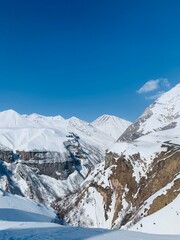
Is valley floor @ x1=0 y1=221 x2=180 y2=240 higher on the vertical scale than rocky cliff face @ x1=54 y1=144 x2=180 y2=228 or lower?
lower

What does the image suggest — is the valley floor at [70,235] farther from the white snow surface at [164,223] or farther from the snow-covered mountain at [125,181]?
the snow-covered mountain at [125,181]

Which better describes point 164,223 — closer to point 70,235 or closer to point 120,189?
point 70,235

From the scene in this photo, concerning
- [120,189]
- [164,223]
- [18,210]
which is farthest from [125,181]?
[164,223]

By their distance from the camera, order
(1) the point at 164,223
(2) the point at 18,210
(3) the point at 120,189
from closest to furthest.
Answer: (1) the point at 164,223 → (2) the point at 18,210 → (3) the point at 120,189

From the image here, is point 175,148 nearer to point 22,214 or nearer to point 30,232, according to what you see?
point 22,214

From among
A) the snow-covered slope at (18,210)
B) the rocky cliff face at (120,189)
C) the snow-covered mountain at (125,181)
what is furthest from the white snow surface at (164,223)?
the snow-covered mountain at (125,181)

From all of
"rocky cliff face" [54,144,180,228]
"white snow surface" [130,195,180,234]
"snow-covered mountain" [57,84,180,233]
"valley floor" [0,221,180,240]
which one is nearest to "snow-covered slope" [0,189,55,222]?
"white snow surface" [130,195,180,234]

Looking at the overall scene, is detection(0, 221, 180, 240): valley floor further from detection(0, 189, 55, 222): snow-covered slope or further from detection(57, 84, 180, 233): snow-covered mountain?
detection(57, 84, 180, 233): snow-covered mountain

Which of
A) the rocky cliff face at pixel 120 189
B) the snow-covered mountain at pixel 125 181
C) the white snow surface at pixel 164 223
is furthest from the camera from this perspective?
the snow-covered mountain at pixel 125 181

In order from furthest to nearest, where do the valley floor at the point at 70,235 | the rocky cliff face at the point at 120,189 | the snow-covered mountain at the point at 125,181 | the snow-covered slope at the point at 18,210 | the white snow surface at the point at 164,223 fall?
the snow-covered mountain at the point at 125,181 < the rocky cliff face at the point at 120,189 < the snow-covered slope at the point at 18,210 < the white snow surface at the point at 164,223 < the valley floor at the point at 70,235

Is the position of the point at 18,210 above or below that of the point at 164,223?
above

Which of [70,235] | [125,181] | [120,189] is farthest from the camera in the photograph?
[125,181]
